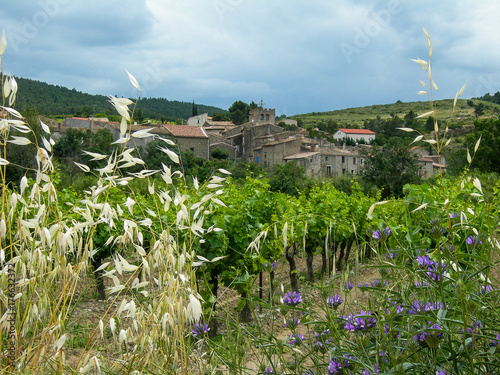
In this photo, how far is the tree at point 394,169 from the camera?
1426 inches

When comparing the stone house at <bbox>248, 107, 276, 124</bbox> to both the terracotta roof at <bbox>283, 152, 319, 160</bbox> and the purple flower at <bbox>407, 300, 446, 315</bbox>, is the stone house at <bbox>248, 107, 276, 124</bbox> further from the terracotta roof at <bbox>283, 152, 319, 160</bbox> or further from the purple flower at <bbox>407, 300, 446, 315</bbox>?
the purple flower at <bbox>407, 300, 446, 315</bbox>

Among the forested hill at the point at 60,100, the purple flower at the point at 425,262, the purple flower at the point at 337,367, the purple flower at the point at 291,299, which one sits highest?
the forested hill at the point at 60,100

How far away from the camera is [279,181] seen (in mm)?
37312

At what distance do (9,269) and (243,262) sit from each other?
3.56 m

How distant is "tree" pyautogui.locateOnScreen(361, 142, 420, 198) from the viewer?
3622 cm

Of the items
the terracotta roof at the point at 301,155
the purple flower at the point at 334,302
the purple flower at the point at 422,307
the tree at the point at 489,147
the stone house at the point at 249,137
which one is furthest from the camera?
the stone house at the point at 249,137

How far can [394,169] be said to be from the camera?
121ft

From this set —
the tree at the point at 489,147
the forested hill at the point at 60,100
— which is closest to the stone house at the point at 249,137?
the forested hill at the point at 60,100

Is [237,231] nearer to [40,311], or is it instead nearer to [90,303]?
[90,303]

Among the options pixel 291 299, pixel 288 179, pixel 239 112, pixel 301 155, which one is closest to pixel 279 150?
pixel 301 155

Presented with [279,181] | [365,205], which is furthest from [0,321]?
[279,181]

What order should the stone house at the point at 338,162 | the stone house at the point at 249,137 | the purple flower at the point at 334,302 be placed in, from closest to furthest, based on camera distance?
the purple flower at the point at 334,302 < the stone house at the point at 338,162 < the stone house at the point at 249,137

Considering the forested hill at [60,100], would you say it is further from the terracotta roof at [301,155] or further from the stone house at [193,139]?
the terracotta roof at [301,155]

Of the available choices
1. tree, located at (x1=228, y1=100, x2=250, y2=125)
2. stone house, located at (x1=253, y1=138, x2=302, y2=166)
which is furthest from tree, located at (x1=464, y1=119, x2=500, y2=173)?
tree, located at (x1=228, y1=100, x2=250, y2=125)
